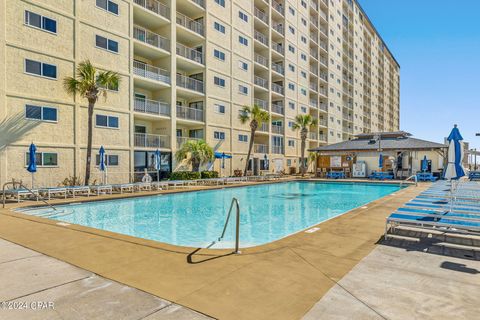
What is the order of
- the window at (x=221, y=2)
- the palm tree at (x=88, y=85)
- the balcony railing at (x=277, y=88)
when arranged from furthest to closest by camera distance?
the balcony railing at (x=277, y=88) → the window at (x=221, y=2) → the palm tree at (x=88, y=85)

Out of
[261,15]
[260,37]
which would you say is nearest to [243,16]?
[260,37]

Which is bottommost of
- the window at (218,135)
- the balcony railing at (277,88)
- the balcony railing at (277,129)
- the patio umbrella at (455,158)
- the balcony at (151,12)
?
the patio umbrella at (455,158)

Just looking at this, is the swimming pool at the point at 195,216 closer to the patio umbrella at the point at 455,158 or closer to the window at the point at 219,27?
the patio umbrella at the point at 455,158

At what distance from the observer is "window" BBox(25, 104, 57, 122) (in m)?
17.0

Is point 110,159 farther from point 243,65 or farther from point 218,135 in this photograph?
point 243,65

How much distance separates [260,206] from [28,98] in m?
15.0

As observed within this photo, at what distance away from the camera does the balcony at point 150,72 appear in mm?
23562

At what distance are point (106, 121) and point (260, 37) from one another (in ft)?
78.7

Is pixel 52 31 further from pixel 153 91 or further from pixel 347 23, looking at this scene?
pixel 347 23

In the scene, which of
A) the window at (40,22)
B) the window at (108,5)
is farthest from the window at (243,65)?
the window at (40,22)

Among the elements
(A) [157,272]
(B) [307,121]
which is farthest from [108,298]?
(B) [307,121]

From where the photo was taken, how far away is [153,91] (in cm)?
2623

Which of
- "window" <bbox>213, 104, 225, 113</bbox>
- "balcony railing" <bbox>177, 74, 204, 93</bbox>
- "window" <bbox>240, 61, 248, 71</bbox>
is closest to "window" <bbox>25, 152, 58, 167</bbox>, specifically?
"balcony railing" <bbox>177, 74, 204, 93</bbox>

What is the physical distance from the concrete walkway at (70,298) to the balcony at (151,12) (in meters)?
23.6
